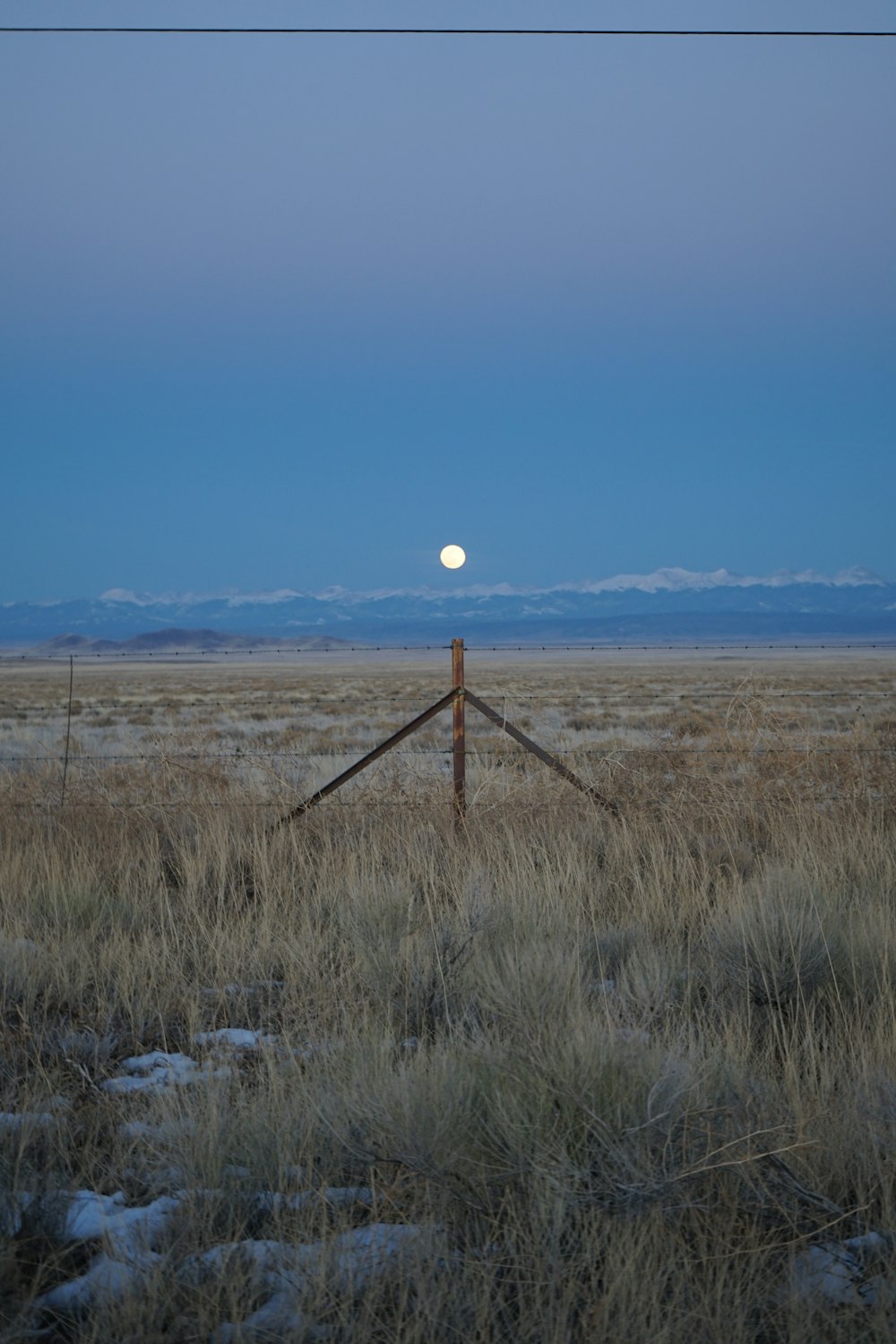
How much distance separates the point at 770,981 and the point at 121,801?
5.95m

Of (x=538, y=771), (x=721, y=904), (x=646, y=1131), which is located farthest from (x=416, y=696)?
(x=646, y=1131)

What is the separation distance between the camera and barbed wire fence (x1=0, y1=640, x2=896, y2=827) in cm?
891

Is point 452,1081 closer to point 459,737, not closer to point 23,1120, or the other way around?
point 23,1120

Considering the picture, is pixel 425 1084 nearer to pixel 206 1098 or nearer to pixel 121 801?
pixel 206 1098

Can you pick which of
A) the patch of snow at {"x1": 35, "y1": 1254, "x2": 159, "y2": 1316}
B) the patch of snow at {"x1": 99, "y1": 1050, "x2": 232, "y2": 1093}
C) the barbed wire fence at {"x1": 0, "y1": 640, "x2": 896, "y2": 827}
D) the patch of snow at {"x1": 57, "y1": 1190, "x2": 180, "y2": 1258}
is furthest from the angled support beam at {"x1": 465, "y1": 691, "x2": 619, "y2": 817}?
the patch of snow at {"x1": 35, "y1": 1254, "x2": 159, "y2": 1316}

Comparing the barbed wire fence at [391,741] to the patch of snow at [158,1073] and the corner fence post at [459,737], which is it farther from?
the patch of snow at [158,1073]

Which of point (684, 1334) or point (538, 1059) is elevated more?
point (538, 1059)

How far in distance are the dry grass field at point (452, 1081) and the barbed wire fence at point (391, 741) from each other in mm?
857

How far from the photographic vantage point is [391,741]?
324 inches

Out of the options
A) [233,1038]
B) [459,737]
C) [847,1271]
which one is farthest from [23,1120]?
[459,737]

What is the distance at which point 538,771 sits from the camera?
30.8 ft

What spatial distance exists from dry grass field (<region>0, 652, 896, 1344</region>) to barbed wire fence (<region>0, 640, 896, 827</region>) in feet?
2.81

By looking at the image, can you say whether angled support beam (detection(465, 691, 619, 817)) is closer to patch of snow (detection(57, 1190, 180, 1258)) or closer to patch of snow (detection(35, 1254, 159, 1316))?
patch of snow (detection(57, 1190, 180, 1258))

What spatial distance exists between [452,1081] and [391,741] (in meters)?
4.88
